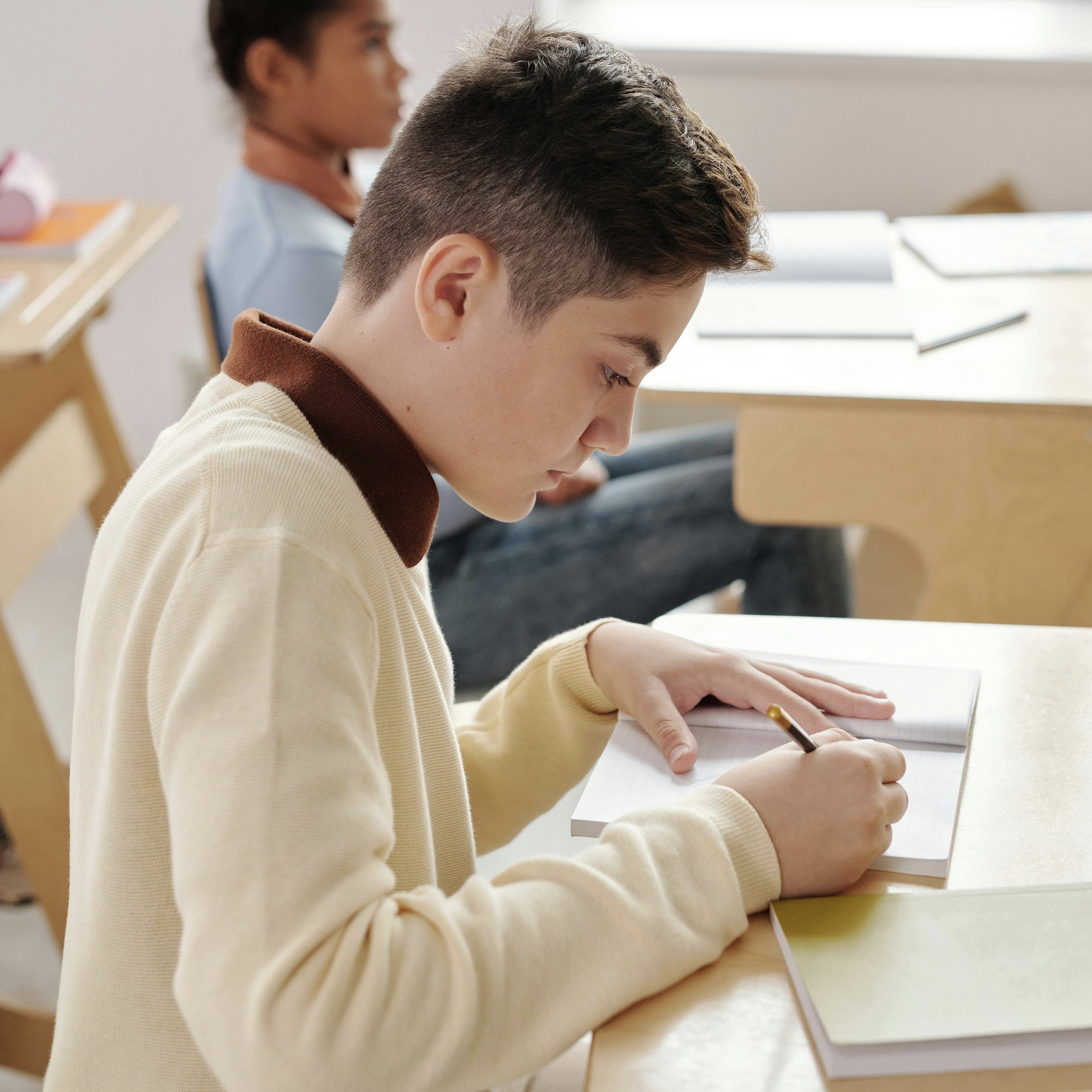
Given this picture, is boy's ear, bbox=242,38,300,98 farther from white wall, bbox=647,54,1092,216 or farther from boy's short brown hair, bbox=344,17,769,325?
boy's short brown hair, bbox=344,17,769,325

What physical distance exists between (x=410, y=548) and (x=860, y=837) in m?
0.30

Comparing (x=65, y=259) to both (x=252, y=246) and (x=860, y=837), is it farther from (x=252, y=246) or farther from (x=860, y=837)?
(x=860, y=837)

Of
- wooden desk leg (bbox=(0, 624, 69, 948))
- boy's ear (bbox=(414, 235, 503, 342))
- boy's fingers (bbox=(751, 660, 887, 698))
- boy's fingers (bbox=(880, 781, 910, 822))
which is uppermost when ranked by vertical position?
boy's ear (bbox=(414, 235, 503, 342))

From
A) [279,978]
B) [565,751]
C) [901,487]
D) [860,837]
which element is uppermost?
[279,978]

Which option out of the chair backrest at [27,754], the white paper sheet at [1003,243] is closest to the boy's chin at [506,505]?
the chair backrest at [27,754]

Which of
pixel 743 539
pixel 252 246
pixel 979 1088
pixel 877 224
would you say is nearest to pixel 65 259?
pixel 252 246

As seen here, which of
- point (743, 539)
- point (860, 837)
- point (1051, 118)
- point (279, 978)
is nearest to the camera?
point (279, 978)

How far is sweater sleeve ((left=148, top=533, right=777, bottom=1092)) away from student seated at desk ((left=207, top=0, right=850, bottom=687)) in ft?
3.15

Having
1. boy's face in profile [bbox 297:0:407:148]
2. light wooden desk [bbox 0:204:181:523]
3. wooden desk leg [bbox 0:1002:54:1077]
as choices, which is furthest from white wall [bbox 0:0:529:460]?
wooden desk leg [bbox 0:1002:54:1077]

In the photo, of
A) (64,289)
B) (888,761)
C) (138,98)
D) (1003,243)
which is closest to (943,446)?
(1003,243)

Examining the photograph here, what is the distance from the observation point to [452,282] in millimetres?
700

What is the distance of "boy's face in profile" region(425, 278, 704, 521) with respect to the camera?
711 millimetres

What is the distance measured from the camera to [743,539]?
178 centimetres

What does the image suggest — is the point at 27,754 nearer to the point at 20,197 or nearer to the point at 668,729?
the point at 20,197
